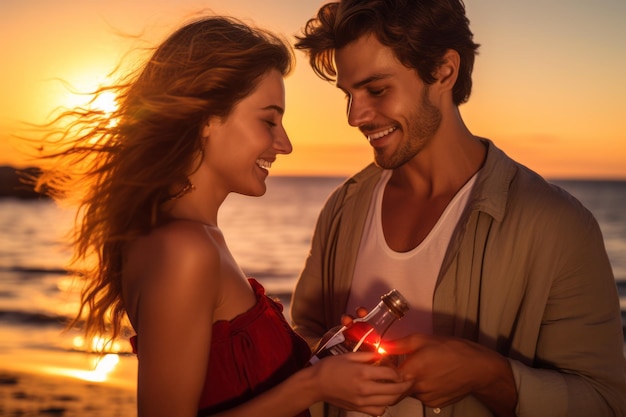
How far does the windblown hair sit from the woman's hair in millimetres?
609

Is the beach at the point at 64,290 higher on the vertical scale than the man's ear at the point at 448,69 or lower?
lower

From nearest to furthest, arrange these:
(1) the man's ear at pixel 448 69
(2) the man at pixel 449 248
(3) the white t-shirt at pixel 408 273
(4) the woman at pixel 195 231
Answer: (4) the woman at pixel 195 231
(2) the man at pixel 449 248
(3) the white t-shirt at pixel 408 273
(1) the man's ear at pixel 448 69

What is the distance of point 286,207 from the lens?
40.4 metres

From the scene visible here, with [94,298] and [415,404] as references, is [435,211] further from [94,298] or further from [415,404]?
[94,298]

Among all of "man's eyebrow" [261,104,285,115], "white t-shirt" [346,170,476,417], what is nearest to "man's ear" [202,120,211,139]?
"man's eyebrow" [261,104,285,115]

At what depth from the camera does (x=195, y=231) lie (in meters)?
2.49

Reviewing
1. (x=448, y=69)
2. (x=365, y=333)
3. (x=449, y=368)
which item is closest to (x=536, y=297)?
(x=449, y=368)

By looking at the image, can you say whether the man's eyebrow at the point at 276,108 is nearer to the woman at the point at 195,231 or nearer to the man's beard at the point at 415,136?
the woman at the point at 195,231

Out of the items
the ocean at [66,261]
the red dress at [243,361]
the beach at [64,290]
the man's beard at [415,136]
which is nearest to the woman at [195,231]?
the red dress at [243,361]

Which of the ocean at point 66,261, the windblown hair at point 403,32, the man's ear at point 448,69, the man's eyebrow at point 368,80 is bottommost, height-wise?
the ocean at point 66,261

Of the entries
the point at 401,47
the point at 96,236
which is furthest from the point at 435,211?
the point at 96,236

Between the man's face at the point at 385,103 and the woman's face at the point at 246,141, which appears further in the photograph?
the man's face at the point at 385,103

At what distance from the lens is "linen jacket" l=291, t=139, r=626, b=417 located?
2.86 meters

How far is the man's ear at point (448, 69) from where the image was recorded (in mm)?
3754
